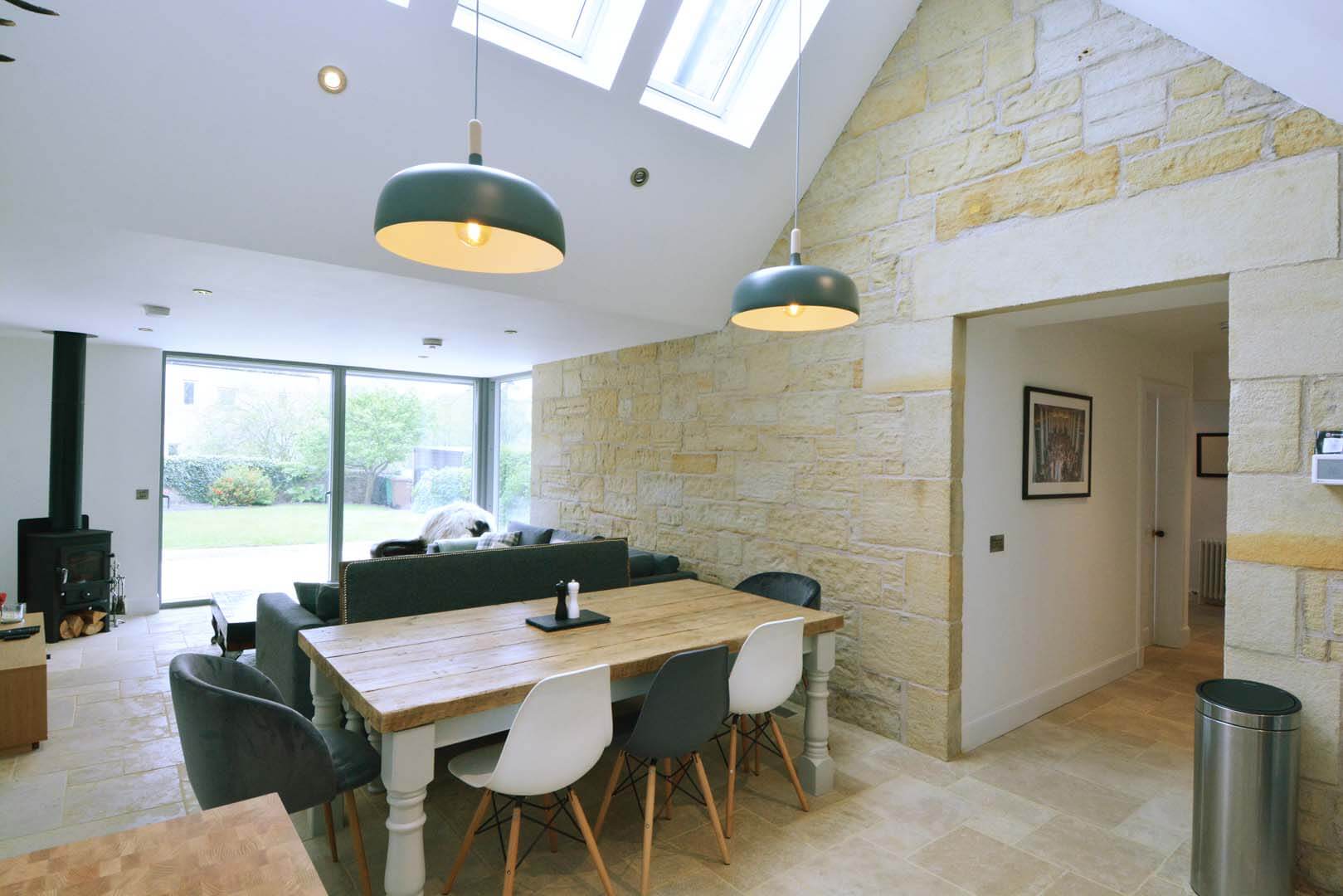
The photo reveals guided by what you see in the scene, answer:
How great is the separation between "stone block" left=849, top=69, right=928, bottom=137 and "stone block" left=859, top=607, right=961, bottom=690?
2.60 meters

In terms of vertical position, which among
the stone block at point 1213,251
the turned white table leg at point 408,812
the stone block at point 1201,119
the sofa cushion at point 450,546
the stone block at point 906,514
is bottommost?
the turned white table leg at point 408,812

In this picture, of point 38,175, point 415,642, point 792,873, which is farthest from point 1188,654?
point 38,175

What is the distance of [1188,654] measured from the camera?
16.5 ft

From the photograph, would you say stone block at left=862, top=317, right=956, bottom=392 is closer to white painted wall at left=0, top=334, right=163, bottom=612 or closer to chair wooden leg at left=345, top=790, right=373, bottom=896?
chair wooden leg at left=345, top=790, right=373, bottom=896

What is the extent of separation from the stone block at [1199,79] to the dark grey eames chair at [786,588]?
251 centimetres

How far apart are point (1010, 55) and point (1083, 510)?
268cm

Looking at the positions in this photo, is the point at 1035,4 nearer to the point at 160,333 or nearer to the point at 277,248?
the point at 277,248

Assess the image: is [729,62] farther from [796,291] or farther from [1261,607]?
[1261,607]

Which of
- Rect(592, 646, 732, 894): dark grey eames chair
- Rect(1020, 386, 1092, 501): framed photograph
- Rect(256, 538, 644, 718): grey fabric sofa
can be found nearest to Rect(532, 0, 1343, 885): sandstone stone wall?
Rect(1020, 386, 1092, 501): framed photograph

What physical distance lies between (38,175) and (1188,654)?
7124 mm

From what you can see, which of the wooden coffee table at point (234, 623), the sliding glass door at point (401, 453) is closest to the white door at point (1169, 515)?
the wooden coffee table at point (234, 623)

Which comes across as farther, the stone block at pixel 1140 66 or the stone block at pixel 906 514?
the stone block at pixel 906 514

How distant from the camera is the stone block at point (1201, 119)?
246 centimetres

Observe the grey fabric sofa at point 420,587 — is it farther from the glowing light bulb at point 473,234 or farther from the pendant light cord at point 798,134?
the pendant light cord at point 798,134
